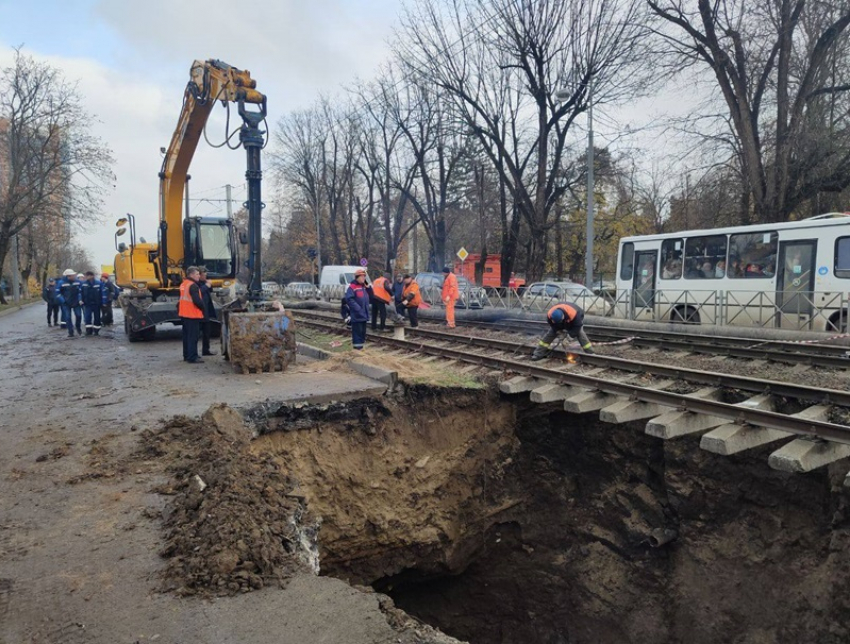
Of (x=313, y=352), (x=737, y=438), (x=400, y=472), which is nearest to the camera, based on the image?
(x=737, y=438)

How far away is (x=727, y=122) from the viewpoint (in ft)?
63.1

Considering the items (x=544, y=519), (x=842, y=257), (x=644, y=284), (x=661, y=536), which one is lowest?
(x=544, y=519)

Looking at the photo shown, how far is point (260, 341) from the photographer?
331 inches

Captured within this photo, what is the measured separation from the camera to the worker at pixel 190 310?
9586mm

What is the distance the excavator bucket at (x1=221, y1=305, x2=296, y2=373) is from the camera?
8352mm

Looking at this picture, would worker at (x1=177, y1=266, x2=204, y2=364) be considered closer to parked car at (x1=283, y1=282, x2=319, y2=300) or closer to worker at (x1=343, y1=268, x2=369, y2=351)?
worker at (x1=343, y1=268, x2=369, y2=351)

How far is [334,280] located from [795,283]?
75.5 ft

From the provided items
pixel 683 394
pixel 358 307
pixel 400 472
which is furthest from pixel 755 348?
pixel 358 307

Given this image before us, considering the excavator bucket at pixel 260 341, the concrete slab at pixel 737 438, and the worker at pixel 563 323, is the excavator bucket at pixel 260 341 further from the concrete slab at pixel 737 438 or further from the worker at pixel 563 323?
the concrete slab at pixel 737 438

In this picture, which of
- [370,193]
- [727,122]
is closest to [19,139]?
[370,193]

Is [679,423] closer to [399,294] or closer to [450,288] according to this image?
[450,288]

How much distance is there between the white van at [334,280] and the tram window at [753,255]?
771 inches

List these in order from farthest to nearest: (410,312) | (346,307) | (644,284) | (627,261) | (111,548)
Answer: (627,261) → (644,284) → (410,312) → (346,307) → (111,548)

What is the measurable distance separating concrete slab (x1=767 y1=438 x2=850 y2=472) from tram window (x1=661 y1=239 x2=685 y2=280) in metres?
11.6
